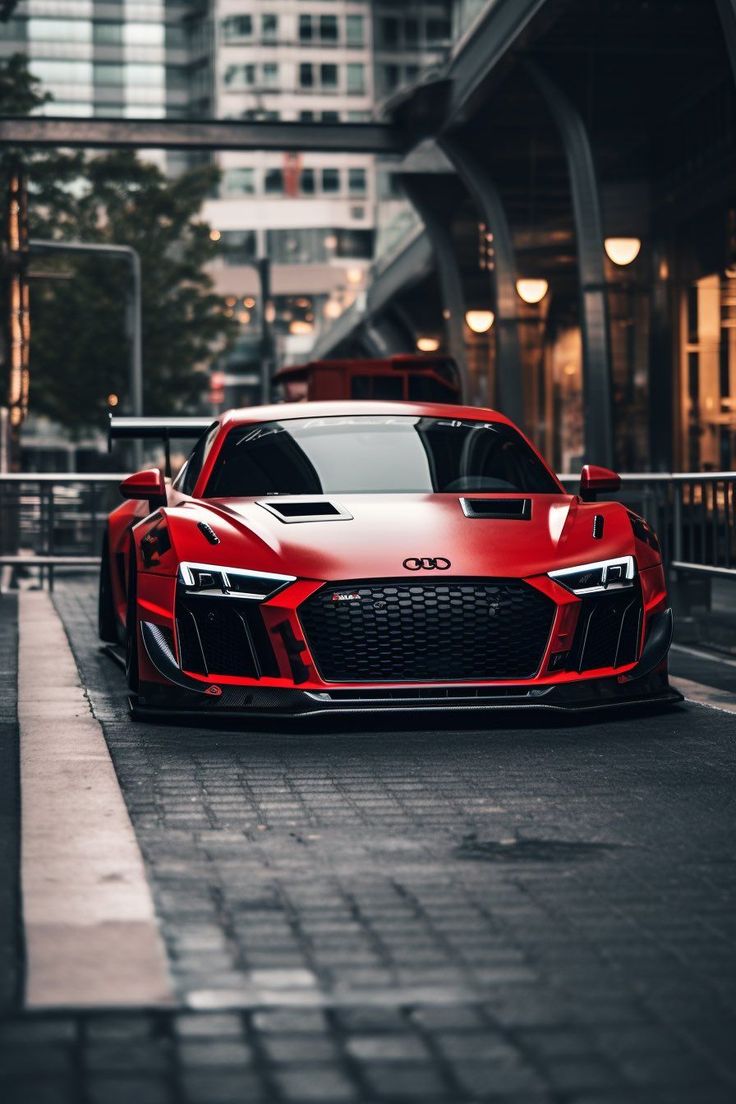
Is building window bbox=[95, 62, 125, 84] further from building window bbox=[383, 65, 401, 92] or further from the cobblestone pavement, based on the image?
the cobblestone pavement

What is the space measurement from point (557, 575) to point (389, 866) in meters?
2.83

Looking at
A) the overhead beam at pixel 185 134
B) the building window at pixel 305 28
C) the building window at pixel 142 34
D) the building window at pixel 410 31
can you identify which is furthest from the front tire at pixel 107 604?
the building window at pixel 142 34

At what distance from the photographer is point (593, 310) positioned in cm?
2538

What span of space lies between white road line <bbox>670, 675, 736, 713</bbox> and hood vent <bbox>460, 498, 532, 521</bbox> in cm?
127

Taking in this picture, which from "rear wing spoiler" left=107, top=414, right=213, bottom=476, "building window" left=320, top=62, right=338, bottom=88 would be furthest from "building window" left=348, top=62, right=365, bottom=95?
"rear wing spoiler" left=107, top=414, right=213, bottom=476

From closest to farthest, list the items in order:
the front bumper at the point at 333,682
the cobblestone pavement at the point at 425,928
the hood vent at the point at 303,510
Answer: the cobblestone pavement at the point at 425,928
the front bumper at the point at 333,682
the hood vent at the point at 303,510

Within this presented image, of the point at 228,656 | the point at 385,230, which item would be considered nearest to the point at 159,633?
the point at 228,656

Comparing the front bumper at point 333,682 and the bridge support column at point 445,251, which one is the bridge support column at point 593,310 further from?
the front bumper at point 333,682

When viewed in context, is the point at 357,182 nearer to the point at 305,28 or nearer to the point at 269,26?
the point at 305,28

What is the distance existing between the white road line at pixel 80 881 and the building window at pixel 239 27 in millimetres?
133501

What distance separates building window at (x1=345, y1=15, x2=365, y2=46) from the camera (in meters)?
138

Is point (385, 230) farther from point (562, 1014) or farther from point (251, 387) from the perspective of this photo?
point (251, 387)

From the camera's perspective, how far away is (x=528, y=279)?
107 feet

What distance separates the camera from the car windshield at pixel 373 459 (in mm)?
9414
